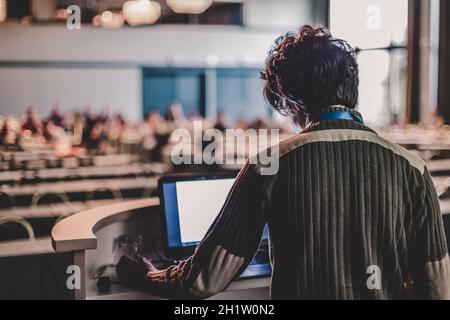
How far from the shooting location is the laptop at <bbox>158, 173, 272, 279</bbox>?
2469mm

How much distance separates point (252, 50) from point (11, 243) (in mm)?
12605

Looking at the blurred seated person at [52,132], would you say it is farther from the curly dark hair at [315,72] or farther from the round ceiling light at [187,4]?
the curly dark hair at [315,72]

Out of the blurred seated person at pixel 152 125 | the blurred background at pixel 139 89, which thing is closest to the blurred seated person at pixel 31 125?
the blurred background at pixel 139 89

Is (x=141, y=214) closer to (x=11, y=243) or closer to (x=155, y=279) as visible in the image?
(x=155, y=279)

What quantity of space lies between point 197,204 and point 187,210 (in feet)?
0.16

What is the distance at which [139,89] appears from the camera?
16453mm

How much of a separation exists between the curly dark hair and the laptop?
40.7 inches

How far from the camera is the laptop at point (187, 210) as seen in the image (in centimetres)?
247

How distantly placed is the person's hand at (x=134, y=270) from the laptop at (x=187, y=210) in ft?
2.07

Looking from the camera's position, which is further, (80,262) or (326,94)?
(80,262)

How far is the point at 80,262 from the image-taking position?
2.12m

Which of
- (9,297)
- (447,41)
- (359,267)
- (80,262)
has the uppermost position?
(447,41)
